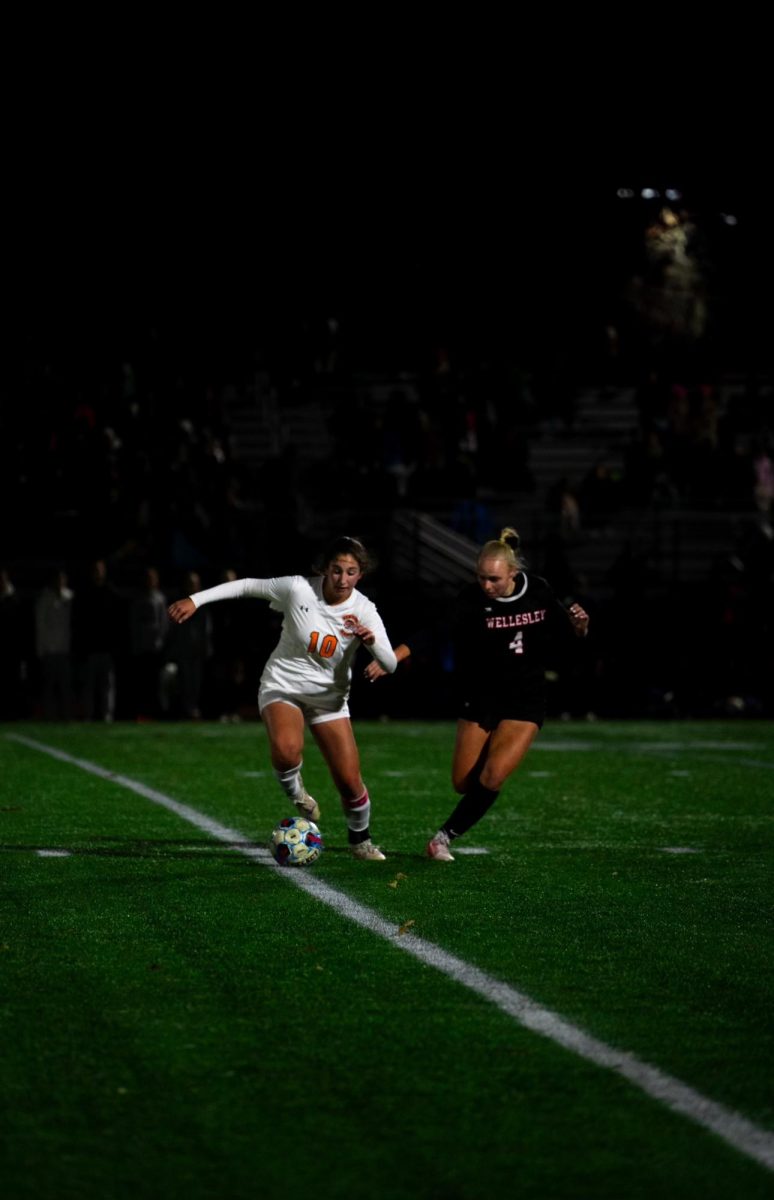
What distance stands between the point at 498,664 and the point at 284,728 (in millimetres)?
1254

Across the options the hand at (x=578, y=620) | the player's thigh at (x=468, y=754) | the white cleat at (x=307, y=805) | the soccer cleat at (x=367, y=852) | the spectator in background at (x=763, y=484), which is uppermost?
the spectator in background at (x=763, y=484)

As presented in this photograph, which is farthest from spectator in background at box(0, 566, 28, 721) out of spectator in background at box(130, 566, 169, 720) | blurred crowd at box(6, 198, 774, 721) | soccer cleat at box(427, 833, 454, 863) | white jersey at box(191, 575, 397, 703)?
soccer cleat at box(427, 833, 454, 863)

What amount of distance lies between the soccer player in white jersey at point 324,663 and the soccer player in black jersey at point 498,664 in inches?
14.1

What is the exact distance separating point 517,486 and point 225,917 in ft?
63.9

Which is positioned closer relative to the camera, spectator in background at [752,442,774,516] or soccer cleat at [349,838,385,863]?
soccer cleat at [349,838,385,863]

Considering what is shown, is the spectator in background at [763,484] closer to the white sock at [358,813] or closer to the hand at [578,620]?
the hand at [578,620]

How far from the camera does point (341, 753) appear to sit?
965cm

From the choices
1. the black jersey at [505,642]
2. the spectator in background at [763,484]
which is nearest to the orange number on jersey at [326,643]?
the black jersey at [505,642]

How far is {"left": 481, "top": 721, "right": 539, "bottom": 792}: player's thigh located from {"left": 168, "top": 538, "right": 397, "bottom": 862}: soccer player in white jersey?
688 mm

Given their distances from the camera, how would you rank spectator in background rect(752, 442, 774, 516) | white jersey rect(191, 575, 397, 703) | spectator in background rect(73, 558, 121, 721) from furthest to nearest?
spectator in background rect(752, 442, 774, 516) → spectator in background rect(73, 558, 121, 721) → white jersey rect(191, 575, 397, 703)

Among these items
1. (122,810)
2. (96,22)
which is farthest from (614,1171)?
(96,22)

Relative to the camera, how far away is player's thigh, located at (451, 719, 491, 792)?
32.4 ft

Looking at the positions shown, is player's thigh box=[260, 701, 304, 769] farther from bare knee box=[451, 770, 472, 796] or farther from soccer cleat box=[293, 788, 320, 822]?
bare knee box=[451, 770, 472, 796]

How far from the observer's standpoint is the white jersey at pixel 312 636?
9.57 metres
